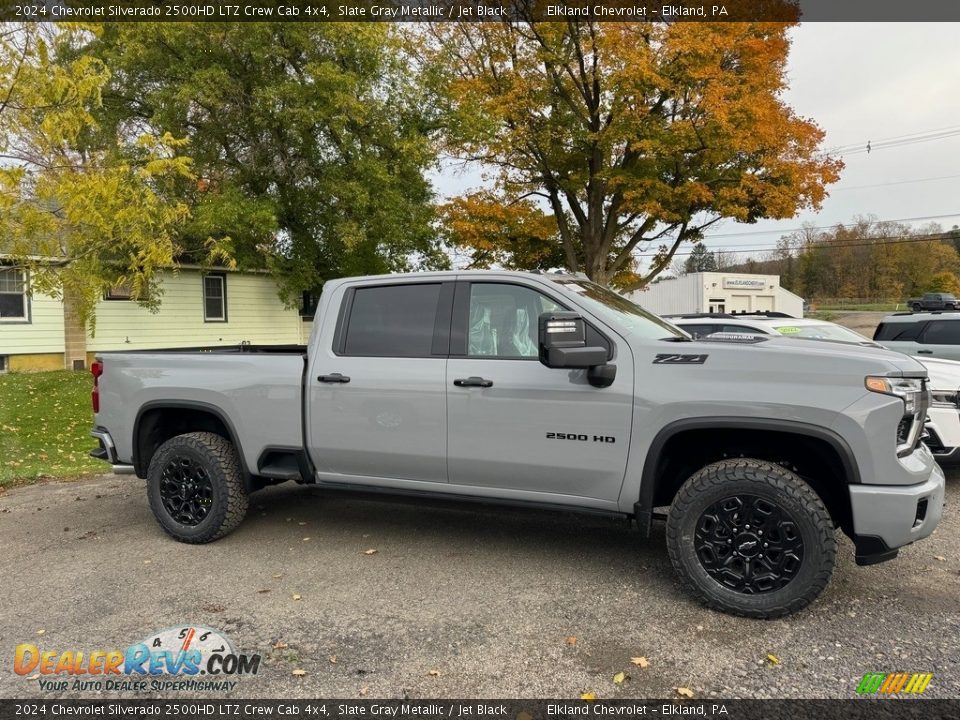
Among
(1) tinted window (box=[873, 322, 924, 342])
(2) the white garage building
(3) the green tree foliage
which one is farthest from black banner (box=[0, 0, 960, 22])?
(2) the white garage building

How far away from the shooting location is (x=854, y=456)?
3588mm

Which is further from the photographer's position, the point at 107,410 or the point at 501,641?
the point at 107,410

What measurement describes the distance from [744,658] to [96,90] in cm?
747

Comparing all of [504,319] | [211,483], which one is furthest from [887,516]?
[211,483]

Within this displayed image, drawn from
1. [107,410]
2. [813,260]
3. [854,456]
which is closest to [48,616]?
[107,410]

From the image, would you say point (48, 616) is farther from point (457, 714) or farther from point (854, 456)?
point (854, 456)

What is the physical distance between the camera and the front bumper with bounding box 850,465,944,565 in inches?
139

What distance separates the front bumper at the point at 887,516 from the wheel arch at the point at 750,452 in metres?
0.12

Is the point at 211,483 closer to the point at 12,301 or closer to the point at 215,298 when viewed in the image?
the point at 12,301

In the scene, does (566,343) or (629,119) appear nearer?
(566,343)

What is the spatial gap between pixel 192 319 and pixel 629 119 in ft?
45.1

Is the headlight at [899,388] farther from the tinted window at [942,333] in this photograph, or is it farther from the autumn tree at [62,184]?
the tinted window at [942,333]

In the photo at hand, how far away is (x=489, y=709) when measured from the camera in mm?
2982

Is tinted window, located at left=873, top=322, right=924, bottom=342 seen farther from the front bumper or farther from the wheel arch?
the front bumper
